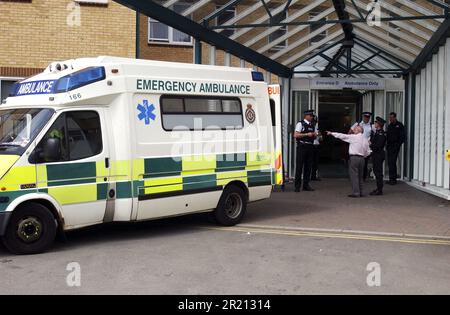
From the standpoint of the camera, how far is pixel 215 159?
909 cm

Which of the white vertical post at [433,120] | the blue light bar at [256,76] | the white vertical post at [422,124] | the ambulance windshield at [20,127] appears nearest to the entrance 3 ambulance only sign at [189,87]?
the blue light bar at [256,76]

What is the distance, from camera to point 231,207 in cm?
956

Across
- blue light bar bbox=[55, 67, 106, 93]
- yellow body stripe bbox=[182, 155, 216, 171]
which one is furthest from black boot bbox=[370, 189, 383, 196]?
blue light bar bbox=[55, 67, 106, 93]

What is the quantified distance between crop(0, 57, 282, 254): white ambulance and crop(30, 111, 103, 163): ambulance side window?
0.01 m

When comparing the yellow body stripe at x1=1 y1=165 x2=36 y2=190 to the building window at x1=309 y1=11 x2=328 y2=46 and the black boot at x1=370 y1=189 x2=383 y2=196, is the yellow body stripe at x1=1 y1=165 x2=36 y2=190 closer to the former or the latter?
the black boot at x1=370 y1=189 x2=383 y2=196

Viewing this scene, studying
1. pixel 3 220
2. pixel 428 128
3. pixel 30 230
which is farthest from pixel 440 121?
pixel 3 220

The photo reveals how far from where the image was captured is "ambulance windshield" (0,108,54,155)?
726cm

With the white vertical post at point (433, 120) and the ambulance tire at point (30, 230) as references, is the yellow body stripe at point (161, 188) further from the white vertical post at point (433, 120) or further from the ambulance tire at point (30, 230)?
the white vertical post at point (433, 120)

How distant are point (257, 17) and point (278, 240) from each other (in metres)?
6.92

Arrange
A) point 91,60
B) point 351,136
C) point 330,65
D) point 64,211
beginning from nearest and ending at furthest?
point 64,211, point 91,60, point 351,136, point 330,65

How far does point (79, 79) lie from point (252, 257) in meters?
3.19

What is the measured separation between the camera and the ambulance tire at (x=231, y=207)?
367 inches

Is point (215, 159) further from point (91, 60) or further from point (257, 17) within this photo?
point (257, 17)

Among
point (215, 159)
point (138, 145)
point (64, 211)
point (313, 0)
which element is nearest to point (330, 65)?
point (313, 0)
